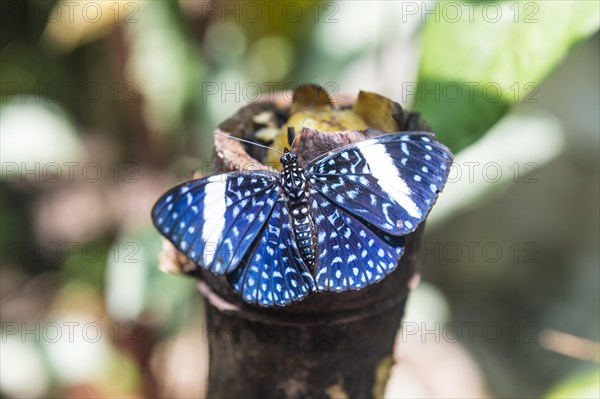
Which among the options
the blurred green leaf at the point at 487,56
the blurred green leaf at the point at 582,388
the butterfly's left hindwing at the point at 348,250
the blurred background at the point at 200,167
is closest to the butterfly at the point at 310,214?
the butterfly's left hindwing at the point at 348,250

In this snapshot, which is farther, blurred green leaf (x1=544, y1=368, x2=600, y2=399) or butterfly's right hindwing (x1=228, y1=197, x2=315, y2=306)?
blurred green leaf (x1=544, y1=368, x2=600, y2=399)

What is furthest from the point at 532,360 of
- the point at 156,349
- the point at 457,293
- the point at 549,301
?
the point at 156,349

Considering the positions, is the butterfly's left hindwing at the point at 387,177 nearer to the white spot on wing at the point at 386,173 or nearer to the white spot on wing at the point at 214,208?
the white spot on wing at the point at 386,173

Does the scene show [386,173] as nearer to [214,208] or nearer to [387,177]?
[387,177]

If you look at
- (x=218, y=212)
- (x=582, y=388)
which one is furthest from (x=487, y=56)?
(x=582, y=388)

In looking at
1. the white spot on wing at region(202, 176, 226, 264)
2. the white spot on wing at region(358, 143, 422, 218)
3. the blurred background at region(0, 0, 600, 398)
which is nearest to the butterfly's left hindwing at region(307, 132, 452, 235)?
the white spot on wing at region(358, 143, 422, 218)

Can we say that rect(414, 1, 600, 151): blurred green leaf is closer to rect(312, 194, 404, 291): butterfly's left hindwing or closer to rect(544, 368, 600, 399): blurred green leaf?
rect(312, 194, 404, 291): butterfly's left hindwing

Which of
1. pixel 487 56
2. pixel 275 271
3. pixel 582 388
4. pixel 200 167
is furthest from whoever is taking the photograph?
pixel 200 167

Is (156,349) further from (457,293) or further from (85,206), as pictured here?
(457,293)
